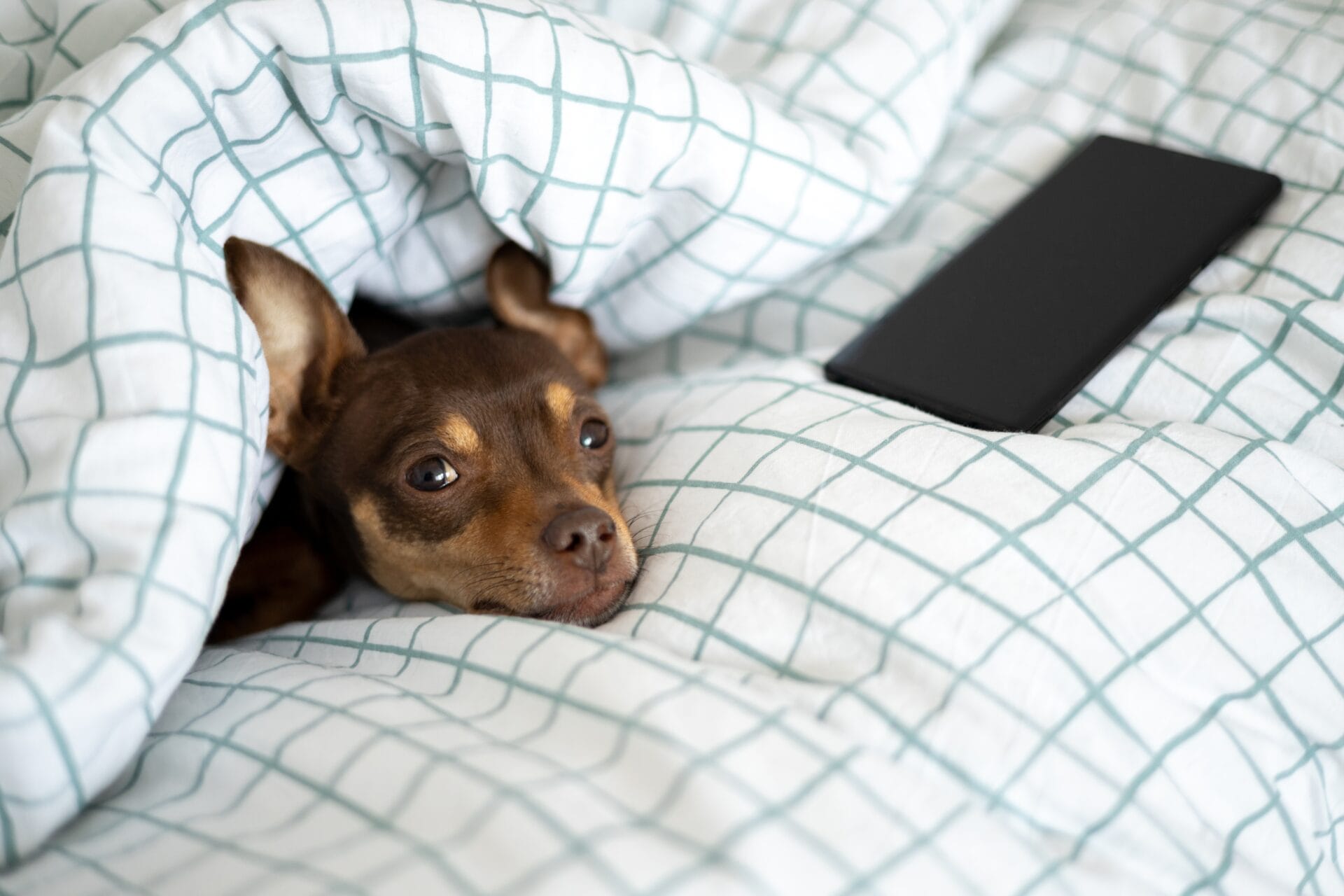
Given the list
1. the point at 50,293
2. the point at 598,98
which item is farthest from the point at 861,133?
the point at 50,293

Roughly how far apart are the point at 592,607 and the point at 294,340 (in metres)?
0.81

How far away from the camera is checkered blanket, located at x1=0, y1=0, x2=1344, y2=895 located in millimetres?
1229

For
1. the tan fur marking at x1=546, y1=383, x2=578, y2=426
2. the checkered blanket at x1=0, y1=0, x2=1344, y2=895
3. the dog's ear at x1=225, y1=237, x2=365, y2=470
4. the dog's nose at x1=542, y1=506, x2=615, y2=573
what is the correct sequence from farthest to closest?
the tan fur marking at x1=546, y1=383, x2=578, y2=426 → the dog's ear at x1=225, y1=237, x2=365, y2=470 → the dog's nose at x1=542, y1=506, x2=615, y2=573 → the checkered blanket at x1=0, y1=0, x2=1344, y2=895

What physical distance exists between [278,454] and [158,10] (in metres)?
0.85

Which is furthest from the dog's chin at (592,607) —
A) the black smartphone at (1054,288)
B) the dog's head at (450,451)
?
the black smartphone at (1054,288)

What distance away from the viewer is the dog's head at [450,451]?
5.74 feet

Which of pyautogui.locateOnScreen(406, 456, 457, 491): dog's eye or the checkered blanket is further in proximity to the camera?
pyautogui.locateOnScreen(406, 456, 457, 491): dog's eye

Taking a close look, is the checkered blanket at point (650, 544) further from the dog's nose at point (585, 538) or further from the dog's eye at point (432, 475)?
the dog's eye at point (432, 475)

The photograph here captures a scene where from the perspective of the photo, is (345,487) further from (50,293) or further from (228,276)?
(50,293)

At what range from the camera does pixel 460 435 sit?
1.88 m

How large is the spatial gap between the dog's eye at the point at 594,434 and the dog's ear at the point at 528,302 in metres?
0.20

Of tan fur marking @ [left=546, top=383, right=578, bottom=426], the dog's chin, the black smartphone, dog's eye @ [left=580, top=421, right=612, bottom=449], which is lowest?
the dog's chin

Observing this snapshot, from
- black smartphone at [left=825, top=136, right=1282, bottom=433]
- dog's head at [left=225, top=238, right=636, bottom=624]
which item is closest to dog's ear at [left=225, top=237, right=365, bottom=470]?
dog's head at [left=225, top=238, right=636, bottom=624]

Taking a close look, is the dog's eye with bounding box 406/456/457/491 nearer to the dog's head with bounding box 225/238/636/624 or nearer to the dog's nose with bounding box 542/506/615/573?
the dog's head with bounding box 225/238/636/624
